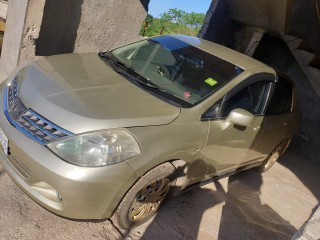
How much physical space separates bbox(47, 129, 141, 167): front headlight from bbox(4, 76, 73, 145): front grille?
0.07 m

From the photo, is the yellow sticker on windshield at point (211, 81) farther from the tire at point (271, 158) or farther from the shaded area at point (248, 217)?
the tire at point (271, 158)

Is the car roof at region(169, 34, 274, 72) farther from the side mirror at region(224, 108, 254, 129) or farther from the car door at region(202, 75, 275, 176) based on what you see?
the side mirror at region(224, 108, 254, 129)

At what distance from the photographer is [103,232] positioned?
3.02 m

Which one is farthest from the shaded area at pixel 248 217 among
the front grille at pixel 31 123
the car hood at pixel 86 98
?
the front grille at pixel 31 123

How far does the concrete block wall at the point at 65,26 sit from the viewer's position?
14.8 ft

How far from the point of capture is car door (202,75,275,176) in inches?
131

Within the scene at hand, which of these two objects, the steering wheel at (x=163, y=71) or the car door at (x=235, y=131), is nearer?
the car door at (x=235, y=131)

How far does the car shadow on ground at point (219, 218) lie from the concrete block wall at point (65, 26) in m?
2.95

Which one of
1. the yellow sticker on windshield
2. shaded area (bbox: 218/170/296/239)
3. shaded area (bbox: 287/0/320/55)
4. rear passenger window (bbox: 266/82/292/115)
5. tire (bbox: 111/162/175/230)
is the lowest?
shaded area (bbox: 218/170/296/239)

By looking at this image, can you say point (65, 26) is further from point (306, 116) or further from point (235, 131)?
point (306, 116)

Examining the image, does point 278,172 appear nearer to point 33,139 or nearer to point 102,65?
point 102,65

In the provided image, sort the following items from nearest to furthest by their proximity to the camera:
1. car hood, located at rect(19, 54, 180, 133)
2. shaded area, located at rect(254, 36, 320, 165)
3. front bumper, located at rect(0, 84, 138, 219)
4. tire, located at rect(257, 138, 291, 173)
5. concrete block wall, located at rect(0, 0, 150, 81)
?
1. front bumper, located at rect(0, 84, 138, 219)
2. car hood, located at rect(19, 54, 180, 133)
3. concrete block wall, located at rect(0, 0, 150, 81)
4. tire, located at rect(257, 138, 291, 173)
5. shaded area, located at rect(254, 36, 320, 165)

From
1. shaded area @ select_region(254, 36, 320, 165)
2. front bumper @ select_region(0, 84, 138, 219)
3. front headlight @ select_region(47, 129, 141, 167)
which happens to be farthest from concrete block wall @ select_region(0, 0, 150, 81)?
shaded area @ select_region(254, 36, 320, 165)

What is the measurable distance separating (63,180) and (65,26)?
3410 millimetres
